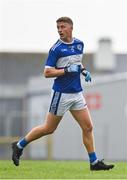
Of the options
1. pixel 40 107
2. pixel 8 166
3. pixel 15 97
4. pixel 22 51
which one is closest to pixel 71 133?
pixel 40 107

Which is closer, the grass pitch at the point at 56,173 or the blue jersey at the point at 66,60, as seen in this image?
the grass pitch at the point at 56,173

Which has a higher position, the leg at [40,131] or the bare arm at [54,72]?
the bare arm at [54,72]

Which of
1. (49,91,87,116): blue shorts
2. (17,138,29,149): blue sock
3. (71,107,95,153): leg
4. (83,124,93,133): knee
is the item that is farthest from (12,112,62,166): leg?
(83,124,93,133): knee

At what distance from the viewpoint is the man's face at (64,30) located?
1245 centimetres

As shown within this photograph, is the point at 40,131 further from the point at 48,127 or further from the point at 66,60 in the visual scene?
the point at 66,60

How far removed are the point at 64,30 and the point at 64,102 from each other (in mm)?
949

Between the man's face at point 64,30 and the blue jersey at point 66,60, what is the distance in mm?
83

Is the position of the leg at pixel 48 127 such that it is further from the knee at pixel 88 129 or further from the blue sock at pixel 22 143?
the knee at pixel 88 129

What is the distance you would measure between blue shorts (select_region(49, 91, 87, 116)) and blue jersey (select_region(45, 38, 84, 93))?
0.06m

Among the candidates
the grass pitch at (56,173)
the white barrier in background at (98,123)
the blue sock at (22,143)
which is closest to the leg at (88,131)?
the grass pitch at (56,173)

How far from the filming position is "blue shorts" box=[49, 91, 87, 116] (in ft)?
41.6

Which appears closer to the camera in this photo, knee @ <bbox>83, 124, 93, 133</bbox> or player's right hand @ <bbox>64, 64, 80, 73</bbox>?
player's right hand @ <bbox>64, 64, 80, 73</bbox>

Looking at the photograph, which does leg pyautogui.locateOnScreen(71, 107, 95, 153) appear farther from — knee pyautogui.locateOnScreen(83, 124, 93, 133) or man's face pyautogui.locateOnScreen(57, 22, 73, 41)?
man's face pyautogui.locateOnScreen(57, 22, 73, 41)

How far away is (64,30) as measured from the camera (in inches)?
490
